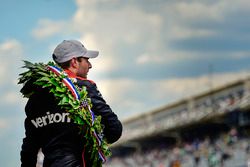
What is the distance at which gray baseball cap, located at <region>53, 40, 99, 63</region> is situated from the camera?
15.7ft

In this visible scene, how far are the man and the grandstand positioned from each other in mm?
22551

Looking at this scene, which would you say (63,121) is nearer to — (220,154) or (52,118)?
(52,118)

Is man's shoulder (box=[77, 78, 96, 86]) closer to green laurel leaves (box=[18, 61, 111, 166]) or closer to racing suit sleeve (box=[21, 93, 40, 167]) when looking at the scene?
green laurel leaves (box=[18, 61, 111, 166])

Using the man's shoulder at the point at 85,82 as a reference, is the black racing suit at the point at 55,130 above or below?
below

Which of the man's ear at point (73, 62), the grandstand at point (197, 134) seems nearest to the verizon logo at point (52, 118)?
the man's ear at point (73, 62)

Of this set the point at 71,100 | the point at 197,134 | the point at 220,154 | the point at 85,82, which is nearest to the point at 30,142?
the point at 71,100

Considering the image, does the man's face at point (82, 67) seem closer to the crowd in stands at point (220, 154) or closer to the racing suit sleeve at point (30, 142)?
the racing suit sleeve at point (30, 142)

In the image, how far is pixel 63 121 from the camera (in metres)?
4.77

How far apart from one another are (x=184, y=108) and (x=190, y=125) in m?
19.0

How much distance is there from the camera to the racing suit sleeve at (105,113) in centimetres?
479

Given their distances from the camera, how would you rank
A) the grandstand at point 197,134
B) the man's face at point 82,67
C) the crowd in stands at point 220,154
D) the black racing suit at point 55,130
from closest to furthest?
the black racing suit at point 55,130 → the man's face at point 82,67 → the crowd in stands at point 220,154 → the grandstand at point 197,134

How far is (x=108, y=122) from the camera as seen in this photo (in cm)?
479

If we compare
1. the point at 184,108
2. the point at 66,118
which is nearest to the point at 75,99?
the point at 66,118

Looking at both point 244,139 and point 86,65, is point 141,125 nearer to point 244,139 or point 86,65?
point 244,139
